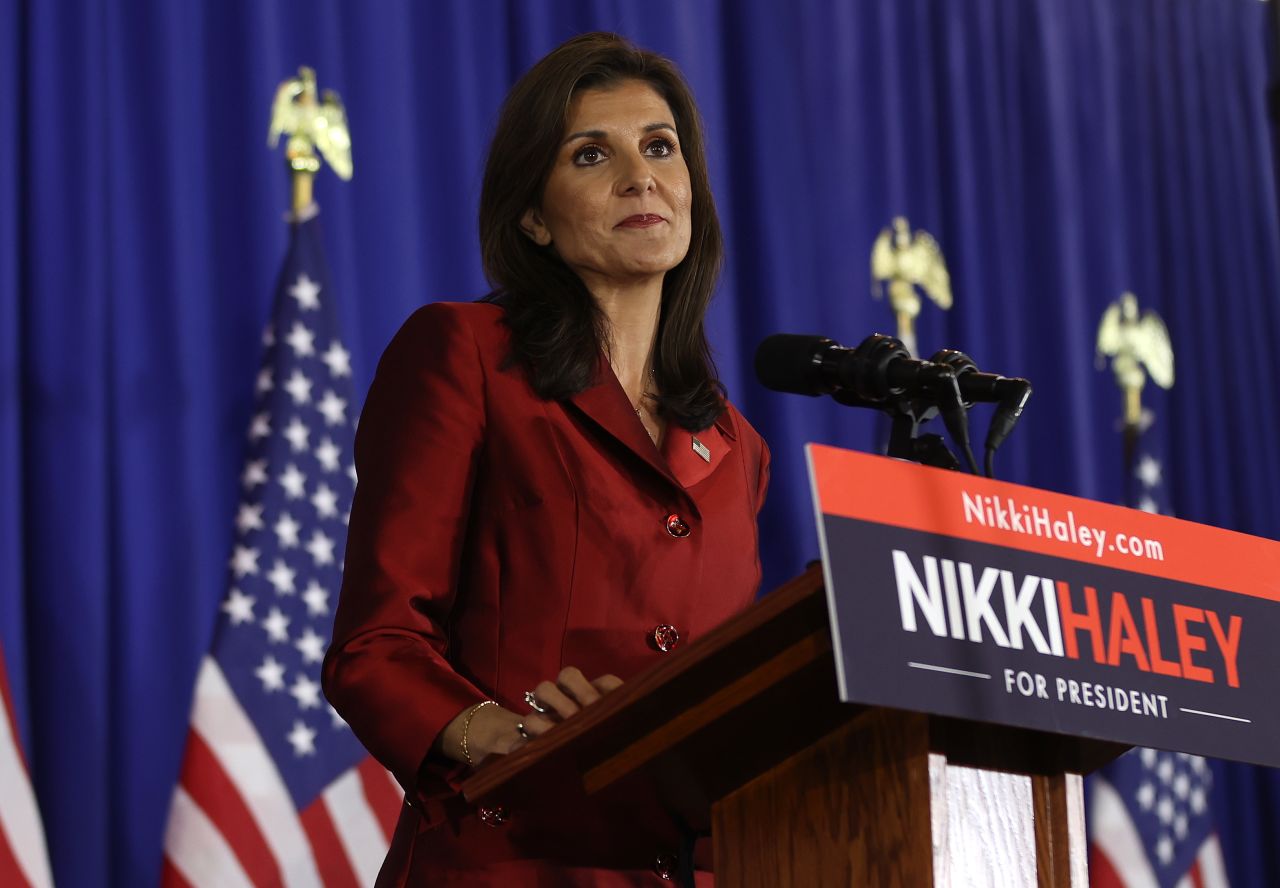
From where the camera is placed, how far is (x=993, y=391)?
4.28 ft

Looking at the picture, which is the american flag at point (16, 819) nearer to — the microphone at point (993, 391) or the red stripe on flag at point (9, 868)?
the red stripe on flag at point (9, 868)

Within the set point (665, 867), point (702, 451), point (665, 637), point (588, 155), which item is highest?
point (588, 155)

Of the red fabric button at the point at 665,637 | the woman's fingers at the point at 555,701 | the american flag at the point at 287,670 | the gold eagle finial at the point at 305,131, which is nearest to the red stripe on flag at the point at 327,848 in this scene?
the american flag at the point at 287,670

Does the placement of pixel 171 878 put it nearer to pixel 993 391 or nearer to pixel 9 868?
pixel 9 868

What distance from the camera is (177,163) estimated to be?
11.1 feet

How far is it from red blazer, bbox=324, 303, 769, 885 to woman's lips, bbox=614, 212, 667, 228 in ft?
0.68

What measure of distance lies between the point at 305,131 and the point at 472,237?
471 mm

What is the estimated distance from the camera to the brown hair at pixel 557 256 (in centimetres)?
184

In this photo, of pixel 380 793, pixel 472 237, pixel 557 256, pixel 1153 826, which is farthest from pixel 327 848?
pixel 1153 826

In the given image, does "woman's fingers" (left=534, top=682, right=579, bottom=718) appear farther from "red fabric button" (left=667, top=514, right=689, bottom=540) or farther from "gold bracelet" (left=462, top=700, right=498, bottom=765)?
"red fabric button" (left=667, top=514, right=689, bottom=540)

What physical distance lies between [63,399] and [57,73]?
65 centimetres

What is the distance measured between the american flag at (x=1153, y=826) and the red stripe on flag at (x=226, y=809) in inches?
88.6

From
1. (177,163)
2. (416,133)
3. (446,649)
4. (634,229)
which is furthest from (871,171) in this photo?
(446,649)

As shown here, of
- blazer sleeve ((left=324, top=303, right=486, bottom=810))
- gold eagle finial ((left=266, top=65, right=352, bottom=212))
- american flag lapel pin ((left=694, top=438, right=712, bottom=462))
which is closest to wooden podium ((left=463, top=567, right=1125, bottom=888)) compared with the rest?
blazer sleeve ((left=324, top=303, right=486, bottom=810))
